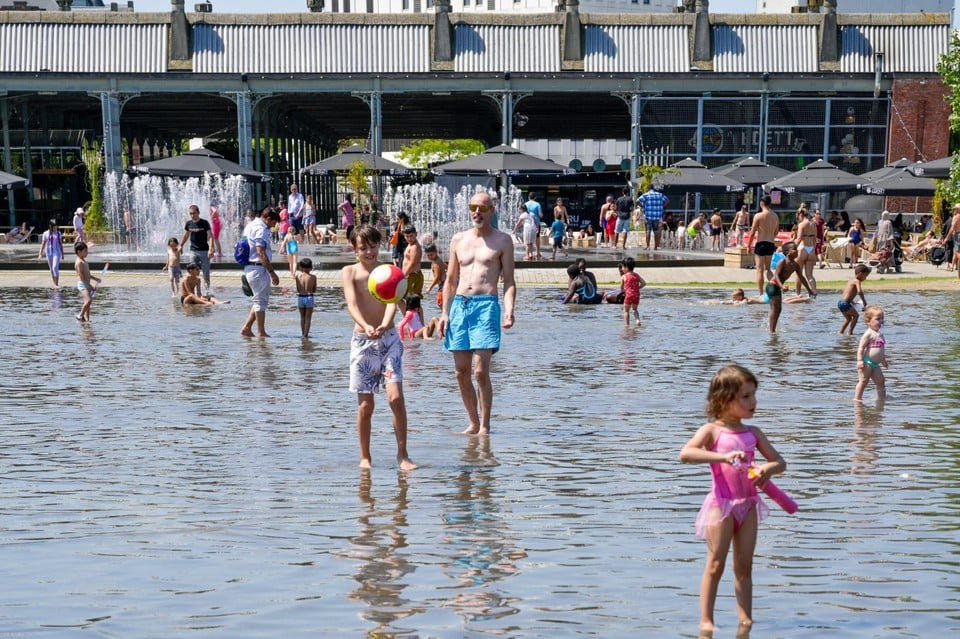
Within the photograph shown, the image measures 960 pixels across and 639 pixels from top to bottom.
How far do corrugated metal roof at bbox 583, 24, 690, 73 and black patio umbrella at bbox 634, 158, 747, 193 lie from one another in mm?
7288

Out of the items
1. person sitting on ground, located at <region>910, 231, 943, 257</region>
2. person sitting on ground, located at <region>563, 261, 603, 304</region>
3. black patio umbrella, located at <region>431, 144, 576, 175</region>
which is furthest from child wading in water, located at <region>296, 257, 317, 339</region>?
black patio umbrella, located at <region>431, 144, 576, 175</region>

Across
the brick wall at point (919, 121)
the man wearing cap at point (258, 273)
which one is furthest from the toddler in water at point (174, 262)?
the brick wall at point (919, 121)

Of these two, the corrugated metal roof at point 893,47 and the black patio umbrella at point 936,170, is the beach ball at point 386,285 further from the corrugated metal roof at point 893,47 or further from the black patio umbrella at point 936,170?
the corrugated metal roof at point 893,47

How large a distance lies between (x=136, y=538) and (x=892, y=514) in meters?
4.05

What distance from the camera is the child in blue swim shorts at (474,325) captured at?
33.4 ft

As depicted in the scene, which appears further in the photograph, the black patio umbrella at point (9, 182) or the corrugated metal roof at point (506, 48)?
the corrugated metal roof at point (506, 48)

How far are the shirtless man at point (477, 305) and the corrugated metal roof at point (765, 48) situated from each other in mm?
37049

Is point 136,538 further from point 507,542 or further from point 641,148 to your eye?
point 641,148

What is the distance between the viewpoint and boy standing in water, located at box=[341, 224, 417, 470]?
356 inches

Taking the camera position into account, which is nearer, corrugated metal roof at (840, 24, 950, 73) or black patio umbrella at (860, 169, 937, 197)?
black patio umbrella at (860, 169, 937, 197)

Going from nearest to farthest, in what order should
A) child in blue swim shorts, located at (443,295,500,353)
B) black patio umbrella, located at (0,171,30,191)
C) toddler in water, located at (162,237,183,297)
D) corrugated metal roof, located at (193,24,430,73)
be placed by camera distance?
child in blue swim shorts, located at (443,295,500,353), toddler in water, located at (162,237,183,297), black patio umbrella, located at (0,171,30,191), corrugated metal roof, located at (193,24,430,73)

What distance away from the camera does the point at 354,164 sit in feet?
134

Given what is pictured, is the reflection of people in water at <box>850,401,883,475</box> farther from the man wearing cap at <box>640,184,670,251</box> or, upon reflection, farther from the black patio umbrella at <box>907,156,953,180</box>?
the man wearing cap at <box>640,184,670,251</box>

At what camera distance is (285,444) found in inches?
398
